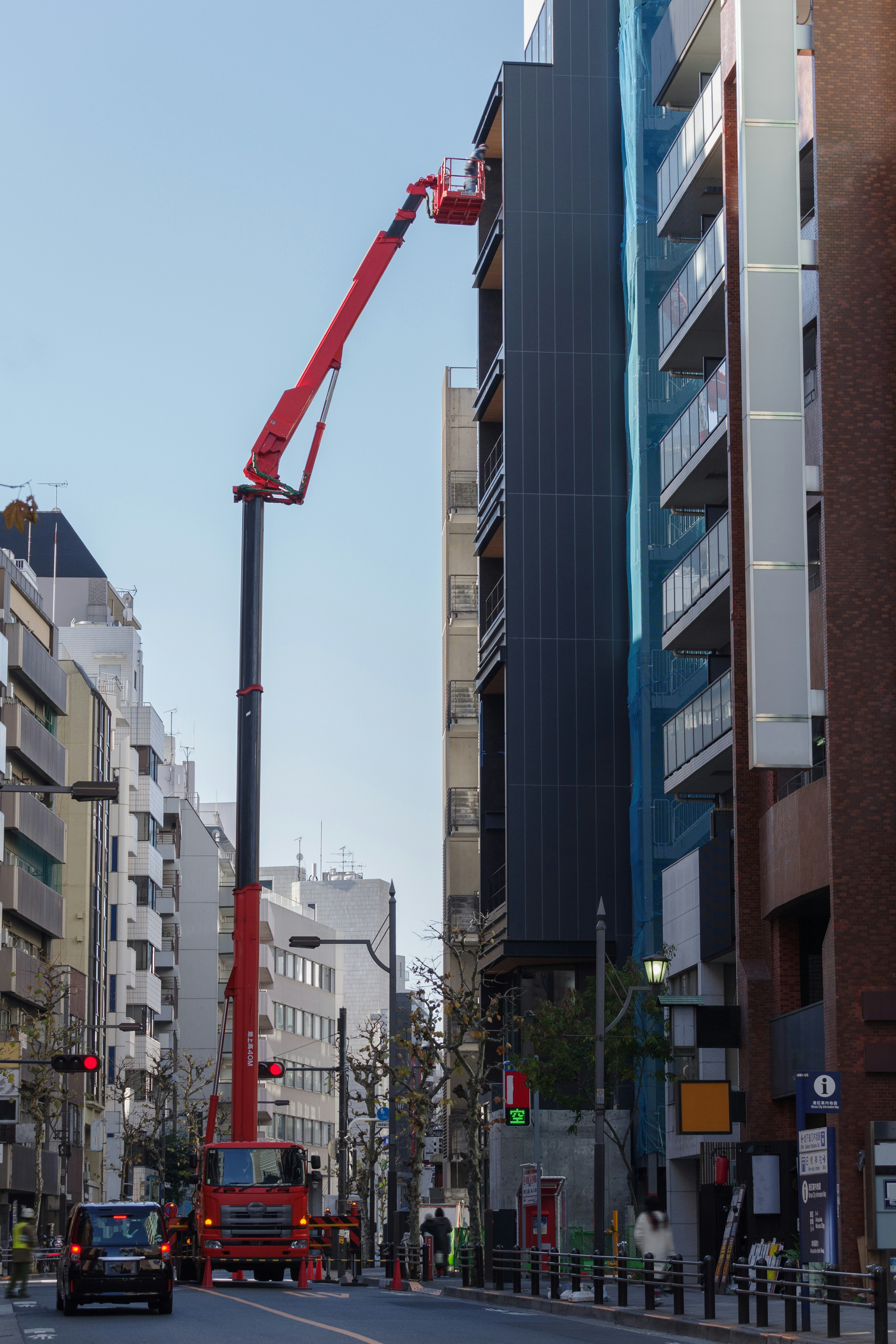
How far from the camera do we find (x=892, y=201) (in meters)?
35.5

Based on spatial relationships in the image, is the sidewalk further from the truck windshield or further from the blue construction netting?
the blue construction netting

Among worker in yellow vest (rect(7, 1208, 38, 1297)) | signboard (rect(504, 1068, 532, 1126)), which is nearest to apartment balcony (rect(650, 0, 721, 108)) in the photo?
signboard (rect(504, 1068, 532, 1126))

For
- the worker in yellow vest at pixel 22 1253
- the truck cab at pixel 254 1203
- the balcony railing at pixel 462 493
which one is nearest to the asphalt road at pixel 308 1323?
the worker in yellow vest at pixel 22 1253

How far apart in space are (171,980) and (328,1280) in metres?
74.4

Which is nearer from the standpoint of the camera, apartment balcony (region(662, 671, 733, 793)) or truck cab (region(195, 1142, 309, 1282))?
truck cab (region(195, 1142, 309, 1282))

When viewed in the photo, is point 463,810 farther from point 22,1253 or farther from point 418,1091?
point 22,1253

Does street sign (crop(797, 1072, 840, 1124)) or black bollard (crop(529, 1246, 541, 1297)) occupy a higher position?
street sign (crop(797, 1072, 840, 1124))

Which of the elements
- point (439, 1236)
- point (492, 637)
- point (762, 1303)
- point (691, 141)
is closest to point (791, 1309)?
point (762, 1303)

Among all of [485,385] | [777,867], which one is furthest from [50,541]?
[777,867]

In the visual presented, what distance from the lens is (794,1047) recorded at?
3631 centimetres

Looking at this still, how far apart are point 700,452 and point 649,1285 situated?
2148 cm

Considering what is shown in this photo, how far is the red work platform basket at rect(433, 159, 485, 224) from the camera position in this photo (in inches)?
2008

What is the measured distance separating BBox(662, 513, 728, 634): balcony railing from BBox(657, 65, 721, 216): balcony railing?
28.1 feet

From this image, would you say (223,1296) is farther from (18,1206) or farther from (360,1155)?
(360,1155)
